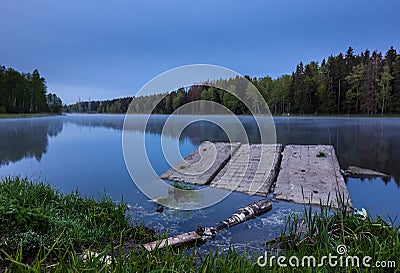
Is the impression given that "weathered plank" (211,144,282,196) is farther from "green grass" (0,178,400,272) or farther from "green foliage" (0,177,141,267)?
"green foliage" (0,177,141,267)

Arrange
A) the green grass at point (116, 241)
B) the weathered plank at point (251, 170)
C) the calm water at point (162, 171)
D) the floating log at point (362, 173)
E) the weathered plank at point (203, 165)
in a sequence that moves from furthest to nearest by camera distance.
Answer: the floating log at point (362, 173) < the weathered plank at point (203, 165) < the weathered plank at point (251, 170) < the calm water at point (162, 171) < the green grass at point (116, 241)

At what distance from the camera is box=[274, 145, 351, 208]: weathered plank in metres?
4.53

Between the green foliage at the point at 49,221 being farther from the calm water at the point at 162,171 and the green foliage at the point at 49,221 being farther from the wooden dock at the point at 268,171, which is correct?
the wooden dock at the point at 268,171

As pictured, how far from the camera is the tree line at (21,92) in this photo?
39.9 m

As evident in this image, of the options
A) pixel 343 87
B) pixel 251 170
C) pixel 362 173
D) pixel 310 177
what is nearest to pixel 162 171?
pixel 251 170

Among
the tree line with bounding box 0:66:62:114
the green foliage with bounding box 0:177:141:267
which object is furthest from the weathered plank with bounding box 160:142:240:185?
the tree line with bounding box 0:66:62:114

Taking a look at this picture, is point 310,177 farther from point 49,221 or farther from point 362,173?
point 49,221

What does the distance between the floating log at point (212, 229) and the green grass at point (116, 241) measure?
13cm

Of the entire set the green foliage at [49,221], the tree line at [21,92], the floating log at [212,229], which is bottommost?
the floating log at [212,229]

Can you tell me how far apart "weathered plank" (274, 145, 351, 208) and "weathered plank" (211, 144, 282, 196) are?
9.0 inches

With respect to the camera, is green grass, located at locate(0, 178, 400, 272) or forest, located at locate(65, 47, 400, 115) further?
forest, located at locate(65, 47, 400, 115)

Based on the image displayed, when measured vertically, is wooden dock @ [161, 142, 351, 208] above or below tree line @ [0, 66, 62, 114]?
below

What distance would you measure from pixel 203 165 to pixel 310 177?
8.77 feet

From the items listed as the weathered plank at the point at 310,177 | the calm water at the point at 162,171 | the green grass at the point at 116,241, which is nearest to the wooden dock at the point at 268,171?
the weathered plank at the point at 310,177
